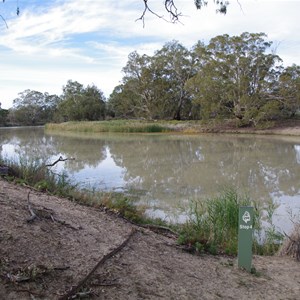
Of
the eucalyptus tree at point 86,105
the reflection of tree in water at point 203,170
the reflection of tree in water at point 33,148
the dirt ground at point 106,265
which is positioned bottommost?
the reflection of tree in water at point 203,170

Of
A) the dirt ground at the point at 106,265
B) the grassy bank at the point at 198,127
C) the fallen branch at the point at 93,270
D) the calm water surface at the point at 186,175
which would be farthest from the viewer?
the grassy bank at the point at 198,127

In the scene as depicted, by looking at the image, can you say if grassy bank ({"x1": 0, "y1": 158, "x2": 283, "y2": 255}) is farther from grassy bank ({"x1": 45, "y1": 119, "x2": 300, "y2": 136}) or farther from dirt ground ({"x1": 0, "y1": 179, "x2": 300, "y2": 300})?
grassy bank ({"x1": 45, "y1": 119, "x2": 300, "y2": 136})

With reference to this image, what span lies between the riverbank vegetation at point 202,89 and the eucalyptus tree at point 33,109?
25.7ft

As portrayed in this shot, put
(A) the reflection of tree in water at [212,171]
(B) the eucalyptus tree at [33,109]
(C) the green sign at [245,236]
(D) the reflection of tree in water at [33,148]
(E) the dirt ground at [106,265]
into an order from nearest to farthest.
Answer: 1. (E) the dirt ground at [106,265]
2. (C) the green sign at [245,236]
3. (A) the reflection of tree in water at [212,171]
4. (D) the reflection of tree in water at [33,148]
5. (B) the eucalyptus tree at [33,109]

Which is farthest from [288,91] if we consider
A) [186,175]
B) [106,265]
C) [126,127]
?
[106,265]

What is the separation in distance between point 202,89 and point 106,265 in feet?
105

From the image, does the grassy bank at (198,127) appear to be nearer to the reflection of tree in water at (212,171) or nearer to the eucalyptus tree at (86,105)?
the reflection of tree in water at (212,171)

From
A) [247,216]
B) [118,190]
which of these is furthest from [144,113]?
[247,216]

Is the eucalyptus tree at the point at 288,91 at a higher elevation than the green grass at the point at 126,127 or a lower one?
higher

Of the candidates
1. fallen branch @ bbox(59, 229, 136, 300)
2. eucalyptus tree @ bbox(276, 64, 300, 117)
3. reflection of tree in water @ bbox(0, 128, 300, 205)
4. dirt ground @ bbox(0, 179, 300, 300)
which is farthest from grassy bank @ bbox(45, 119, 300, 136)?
fallen branch @ bbox(59, 229, 136, 300)

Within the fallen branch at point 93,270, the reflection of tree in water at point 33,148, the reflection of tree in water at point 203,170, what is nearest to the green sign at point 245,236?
the fallen branch at point 93,270

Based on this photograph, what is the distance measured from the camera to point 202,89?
34.4 m

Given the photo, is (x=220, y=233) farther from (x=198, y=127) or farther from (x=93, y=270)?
(x=198, y=127)

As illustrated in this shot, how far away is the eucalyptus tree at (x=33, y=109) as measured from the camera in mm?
79938
